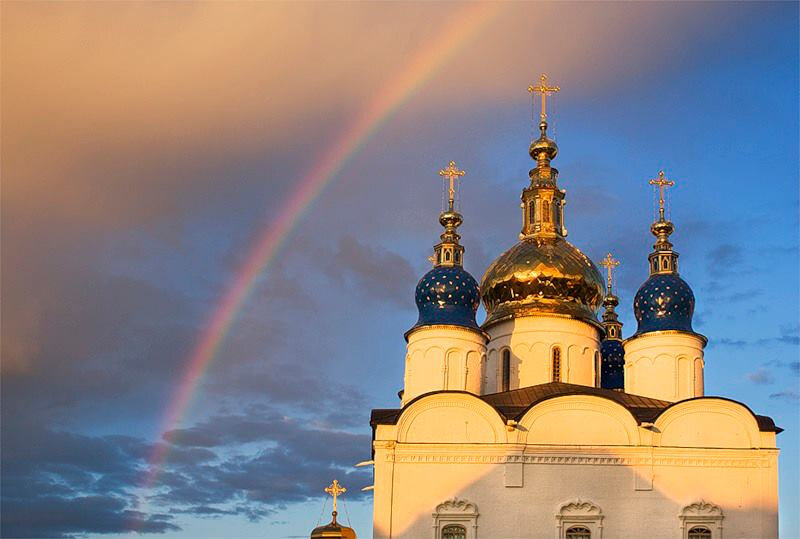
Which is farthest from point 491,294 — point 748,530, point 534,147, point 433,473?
point 748,530

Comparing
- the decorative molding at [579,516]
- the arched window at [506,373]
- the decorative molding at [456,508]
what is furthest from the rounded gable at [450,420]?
the arched window at [506,373]

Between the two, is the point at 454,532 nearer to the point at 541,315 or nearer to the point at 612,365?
the point at 541,315

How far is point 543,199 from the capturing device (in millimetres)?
31875

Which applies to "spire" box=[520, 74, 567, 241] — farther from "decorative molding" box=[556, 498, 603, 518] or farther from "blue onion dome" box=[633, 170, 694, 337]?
"decorative molding" box=[556, 498, 603, 518]

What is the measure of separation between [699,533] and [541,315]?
7.26 m

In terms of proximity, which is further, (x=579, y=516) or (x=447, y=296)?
(x=447, y=296)

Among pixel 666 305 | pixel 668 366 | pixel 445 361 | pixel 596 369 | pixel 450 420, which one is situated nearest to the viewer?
pixel 450 420

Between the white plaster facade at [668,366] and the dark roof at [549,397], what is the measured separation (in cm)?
57

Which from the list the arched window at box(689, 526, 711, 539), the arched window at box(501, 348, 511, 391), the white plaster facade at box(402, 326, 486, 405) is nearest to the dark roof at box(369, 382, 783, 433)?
the white plaster facade at box(402, 326, 486, 405)

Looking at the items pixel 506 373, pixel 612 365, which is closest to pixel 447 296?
pixel 506 373

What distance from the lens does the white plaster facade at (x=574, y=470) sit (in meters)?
24.1

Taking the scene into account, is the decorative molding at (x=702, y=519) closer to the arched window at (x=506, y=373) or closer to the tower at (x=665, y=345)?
the tower at (x=665, y=345)

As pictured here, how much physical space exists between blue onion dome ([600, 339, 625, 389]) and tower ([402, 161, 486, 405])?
640 centimetres

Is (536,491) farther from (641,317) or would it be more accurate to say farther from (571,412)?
(641,317)
